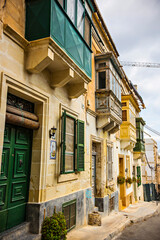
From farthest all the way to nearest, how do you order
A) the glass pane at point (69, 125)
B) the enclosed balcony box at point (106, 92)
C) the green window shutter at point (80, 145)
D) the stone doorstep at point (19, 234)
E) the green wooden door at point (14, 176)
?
the enclosed balcony box at point (106, 92)
the green window shutter at point (80, 145)
the glass pane at point (69, 125)
the green wooden door at point (14, 176)
the stone doorstep at point (19, 234)

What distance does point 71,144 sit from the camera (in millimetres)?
6598

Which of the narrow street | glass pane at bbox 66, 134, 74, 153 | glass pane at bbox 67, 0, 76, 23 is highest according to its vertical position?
glass pane at bbox 67, 0, 76, 23

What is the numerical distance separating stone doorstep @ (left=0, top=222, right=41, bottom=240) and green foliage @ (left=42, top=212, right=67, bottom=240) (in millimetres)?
179

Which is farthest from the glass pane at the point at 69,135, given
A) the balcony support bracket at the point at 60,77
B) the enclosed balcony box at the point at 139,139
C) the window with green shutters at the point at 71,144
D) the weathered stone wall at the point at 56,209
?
the enclosed balcony box at the point at 139,139

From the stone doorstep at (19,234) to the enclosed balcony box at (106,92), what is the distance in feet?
18.4

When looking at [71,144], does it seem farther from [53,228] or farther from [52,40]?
[52,40]

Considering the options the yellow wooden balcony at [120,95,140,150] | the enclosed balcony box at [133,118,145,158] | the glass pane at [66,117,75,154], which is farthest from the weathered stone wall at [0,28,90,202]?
the enclosed balcony box at [133,118,145,158]

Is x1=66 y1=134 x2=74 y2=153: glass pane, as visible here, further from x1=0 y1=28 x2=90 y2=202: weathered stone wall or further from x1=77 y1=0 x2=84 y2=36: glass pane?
x1=77 y1=0 x2=84 y2=36: glass pane

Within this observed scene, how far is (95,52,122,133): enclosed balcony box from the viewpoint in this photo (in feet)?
30.6

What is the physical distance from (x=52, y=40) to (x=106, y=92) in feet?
17.0

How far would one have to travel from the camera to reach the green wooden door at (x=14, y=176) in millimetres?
4258

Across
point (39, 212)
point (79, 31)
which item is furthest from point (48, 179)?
point (79, 31)

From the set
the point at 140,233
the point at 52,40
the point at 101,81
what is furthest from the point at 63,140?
the point at 101,81

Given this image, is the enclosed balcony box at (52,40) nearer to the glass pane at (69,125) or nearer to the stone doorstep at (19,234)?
the glass pane at (69,125)
